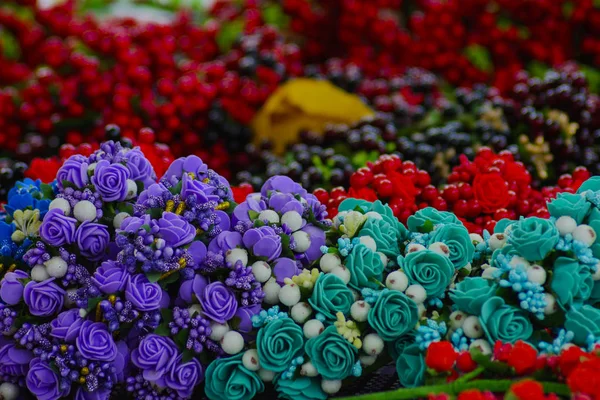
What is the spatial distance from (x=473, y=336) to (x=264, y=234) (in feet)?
1.07

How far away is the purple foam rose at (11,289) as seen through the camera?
0.97m

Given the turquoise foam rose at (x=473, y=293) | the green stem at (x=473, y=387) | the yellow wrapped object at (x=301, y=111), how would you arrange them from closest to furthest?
the green stem at (x=473, y=387), the turquoise foam rose at (x=473, y=293), the yellow wrapped object at (x=301, y=111)

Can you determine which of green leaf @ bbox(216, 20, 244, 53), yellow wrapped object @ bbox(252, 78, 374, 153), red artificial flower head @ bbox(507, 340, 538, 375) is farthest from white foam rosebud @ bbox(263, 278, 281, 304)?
green leaf @ bbox(216, 20, 244, 53)

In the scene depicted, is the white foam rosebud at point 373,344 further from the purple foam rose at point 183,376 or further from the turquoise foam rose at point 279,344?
the purple foam rose at point 183,376

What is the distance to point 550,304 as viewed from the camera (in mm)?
881

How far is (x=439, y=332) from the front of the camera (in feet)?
Result: 3.04

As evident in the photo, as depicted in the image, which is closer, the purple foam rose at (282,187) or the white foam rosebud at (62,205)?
the white foam rosebud at (62,205)

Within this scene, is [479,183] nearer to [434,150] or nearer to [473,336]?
[434,150]

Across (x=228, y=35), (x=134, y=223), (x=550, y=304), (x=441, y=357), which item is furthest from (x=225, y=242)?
(x=228, y=35)

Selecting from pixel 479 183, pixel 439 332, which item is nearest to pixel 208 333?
pixel 439 332

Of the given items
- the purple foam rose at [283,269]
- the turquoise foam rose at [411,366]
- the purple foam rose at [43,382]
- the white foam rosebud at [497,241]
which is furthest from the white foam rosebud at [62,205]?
the white foam rosebud at [497,241]

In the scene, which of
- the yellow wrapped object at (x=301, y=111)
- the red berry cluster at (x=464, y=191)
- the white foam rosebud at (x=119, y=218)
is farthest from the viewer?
the yellow wrapped object at (x=301, y=111)

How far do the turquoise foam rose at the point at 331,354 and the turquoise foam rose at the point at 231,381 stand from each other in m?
0.09

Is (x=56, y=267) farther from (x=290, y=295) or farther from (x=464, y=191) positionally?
(x=464, y=191)
